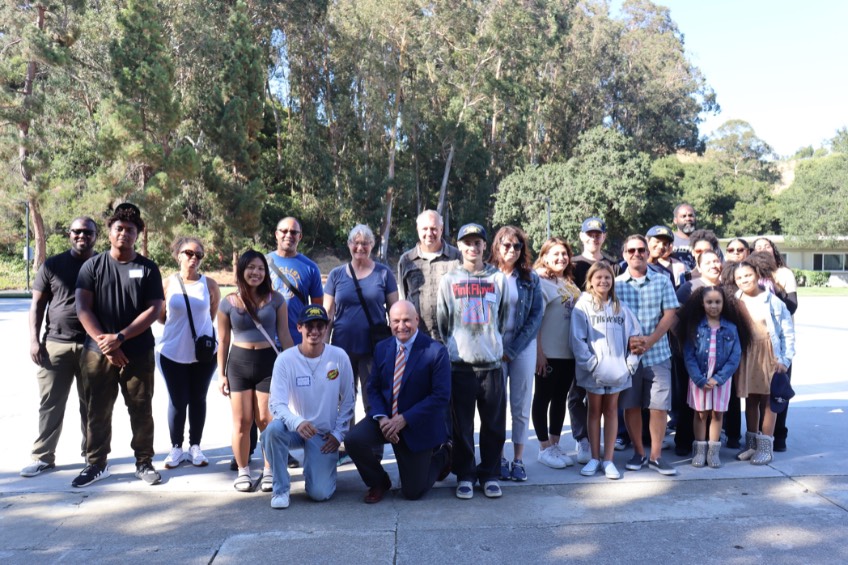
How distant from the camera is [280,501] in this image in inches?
170

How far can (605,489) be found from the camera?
15.3ft

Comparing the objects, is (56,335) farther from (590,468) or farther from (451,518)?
(590,468)

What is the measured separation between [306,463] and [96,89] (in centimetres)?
3376

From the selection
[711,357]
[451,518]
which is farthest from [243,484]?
[711,357]

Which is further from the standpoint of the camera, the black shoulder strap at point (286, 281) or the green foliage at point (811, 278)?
the green foliage at point (811, 278)

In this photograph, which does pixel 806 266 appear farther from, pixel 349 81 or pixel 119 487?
pixel 119 487

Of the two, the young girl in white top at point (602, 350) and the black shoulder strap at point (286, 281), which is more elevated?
the black shoulder strap at point (286, 281)

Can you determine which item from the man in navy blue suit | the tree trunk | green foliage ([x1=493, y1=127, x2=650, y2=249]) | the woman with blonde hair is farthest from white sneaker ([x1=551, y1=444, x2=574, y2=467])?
green foliage ([x1=493, y1=127, x2=650, y2=249])

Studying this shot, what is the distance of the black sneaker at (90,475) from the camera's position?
470 centimetres

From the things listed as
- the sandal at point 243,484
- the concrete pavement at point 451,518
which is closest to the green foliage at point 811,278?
the concrete pavement at point 451,518

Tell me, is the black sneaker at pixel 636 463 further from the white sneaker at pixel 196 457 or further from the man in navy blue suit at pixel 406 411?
the white sneaker at pixel 196 457

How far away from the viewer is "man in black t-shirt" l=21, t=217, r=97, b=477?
5000mm

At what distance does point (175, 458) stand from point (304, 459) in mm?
1297

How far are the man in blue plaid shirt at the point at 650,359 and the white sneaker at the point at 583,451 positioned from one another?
1.00 ft
